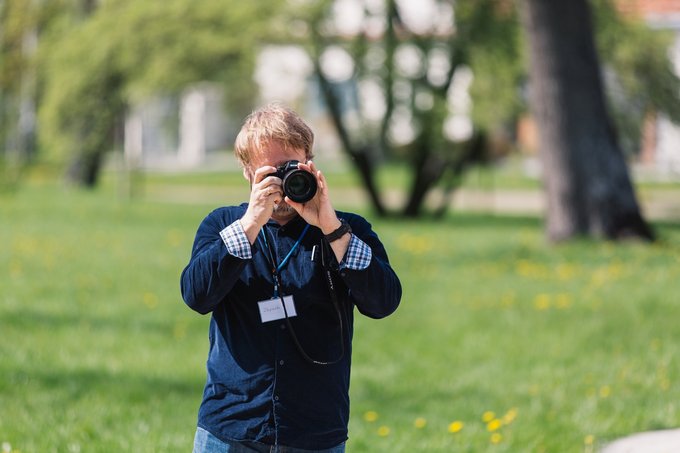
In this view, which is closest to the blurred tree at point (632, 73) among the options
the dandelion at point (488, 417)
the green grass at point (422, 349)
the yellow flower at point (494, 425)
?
the green grass at point (422, 349)

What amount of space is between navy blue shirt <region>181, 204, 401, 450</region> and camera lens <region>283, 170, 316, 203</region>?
23cm

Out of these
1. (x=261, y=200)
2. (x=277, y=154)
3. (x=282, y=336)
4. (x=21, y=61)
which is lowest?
(x=282, y=336)

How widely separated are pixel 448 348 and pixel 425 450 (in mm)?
2674

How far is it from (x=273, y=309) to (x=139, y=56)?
48.0ft

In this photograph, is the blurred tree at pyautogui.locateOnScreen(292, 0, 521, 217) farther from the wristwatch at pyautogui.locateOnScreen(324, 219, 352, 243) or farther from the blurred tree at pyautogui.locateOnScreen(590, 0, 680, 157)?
the wristwatch at pyautogui.locateOnScreen(324, 219, 352, 243)

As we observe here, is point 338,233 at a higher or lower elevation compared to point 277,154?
lower

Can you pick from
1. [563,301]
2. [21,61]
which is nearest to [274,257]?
[563,301]

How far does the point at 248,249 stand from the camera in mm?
2857

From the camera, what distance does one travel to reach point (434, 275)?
1096 centimetres

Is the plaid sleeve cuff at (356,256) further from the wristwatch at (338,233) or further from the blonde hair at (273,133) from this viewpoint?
the blonde hair at (273,133)

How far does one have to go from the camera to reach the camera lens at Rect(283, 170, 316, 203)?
2727 mm

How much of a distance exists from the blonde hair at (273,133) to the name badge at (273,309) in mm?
369

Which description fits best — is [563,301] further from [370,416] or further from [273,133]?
[273,133]

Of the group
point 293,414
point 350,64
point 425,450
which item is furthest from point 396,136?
point 293,414
